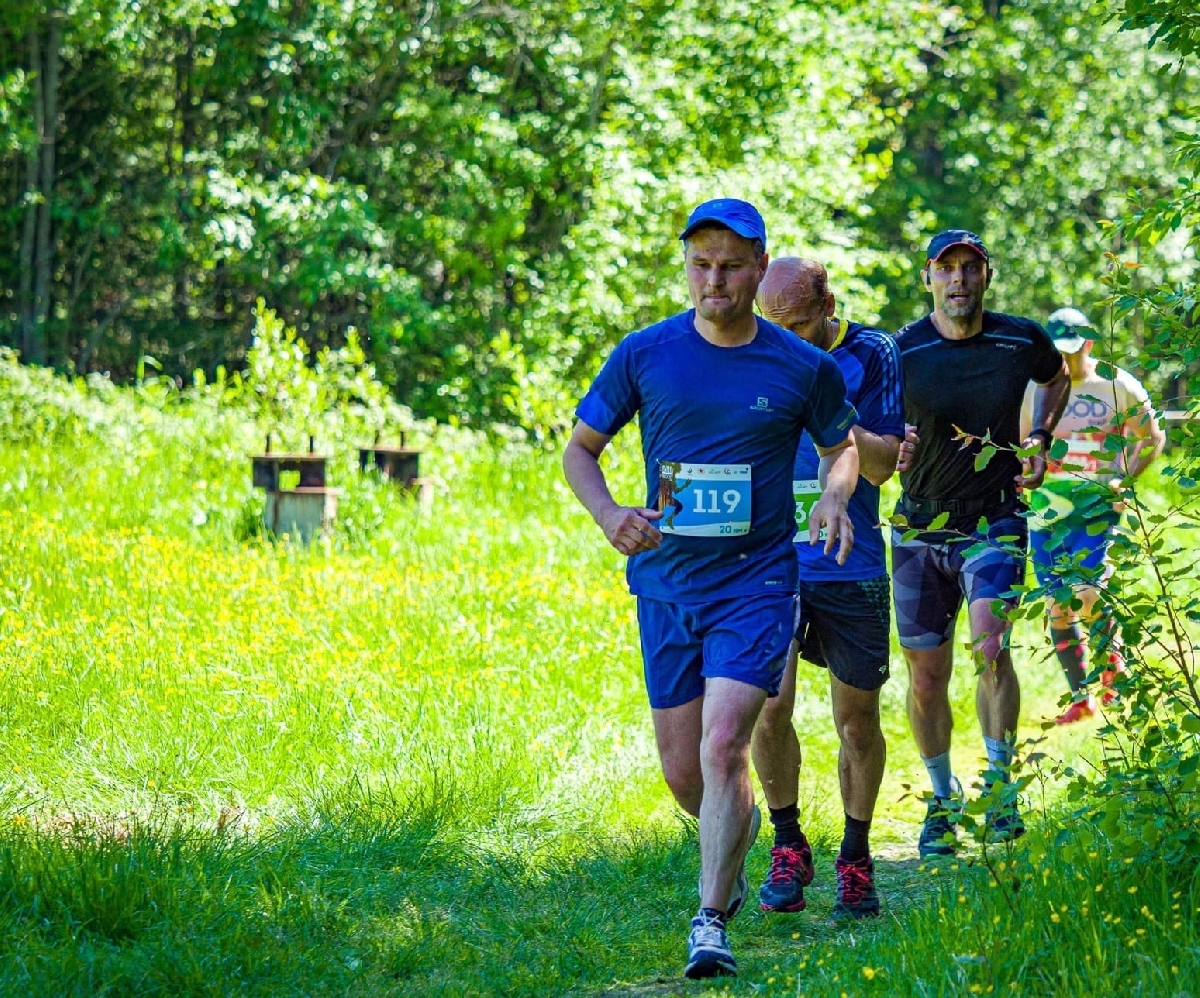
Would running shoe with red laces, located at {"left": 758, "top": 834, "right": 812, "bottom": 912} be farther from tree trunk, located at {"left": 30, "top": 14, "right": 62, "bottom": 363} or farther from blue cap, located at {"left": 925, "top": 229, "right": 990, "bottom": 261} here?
tree trunk, located at {"left": 30, "top": 14, "right": 62, "bottom": 363}

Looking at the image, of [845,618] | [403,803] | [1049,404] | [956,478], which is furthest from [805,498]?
[403,803]

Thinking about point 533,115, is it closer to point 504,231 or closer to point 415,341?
point 504,231

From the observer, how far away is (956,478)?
612cm

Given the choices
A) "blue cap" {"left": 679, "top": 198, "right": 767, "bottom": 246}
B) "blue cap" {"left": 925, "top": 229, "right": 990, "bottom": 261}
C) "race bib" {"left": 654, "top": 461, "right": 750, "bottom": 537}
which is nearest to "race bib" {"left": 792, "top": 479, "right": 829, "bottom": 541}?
"race bib" {"left": 654, "top": 461, "right": 750, "bottom": 537}

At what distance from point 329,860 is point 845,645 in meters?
1.84

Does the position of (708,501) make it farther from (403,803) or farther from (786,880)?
(403,803)

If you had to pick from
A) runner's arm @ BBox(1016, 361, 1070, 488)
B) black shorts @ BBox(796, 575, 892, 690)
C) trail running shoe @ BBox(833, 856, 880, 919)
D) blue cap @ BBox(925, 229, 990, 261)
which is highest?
blue cap @ BBox(925, 229, 990, 261)

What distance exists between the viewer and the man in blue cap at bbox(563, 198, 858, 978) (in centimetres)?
448

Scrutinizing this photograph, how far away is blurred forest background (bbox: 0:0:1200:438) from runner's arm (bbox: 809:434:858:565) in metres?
9.23

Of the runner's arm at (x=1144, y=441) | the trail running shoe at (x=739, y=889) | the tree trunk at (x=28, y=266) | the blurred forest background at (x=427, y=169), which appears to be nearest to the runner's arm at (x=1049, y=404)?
the runner's arm at (x=1144, y=441)

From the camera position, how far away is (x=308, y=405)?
528 inches

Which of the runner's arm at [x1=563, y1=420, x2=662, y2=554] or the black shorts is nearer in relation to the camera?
the runner's arm at [x1=563, y1=420, x2=662, y2=554]

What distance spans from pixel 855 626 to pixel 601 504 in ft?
3.97

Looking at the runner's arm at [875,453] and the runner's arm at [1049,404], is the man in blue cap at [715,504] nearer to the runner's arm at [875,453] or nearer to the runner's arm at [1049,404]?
the runner's arm at [875,453]
